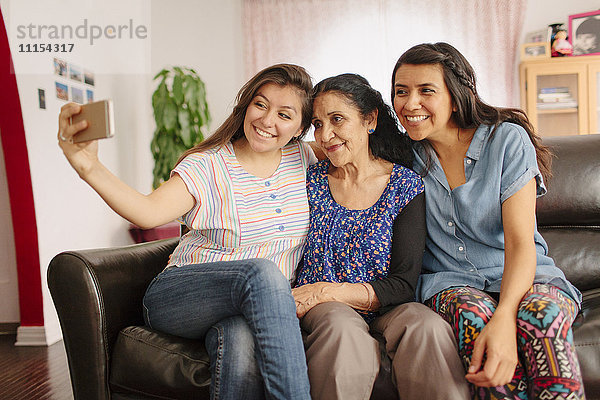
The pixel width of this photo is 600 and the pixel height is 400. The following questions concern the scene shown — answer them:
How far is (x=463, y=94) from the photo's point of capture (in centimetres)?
162

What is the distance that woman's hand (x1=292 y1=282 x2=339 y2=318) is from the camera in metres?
1.48

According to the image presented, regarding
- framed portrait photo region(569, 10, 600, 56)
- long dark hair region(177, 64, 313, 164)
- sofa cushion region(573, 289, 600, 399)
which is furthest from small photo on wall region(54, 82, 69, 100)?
framed portrait photo region(569, 10, 600, 56)

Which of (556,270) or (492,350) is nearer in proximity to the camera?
(492,350)

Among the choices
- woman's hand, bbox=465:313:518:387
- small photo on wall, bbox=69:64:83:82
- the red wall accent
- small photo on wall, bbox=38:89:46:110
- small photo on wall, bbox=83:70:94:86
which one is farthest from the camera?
small photo on wall, bbox=83:70:94:86

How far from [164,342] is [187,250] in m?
0.29

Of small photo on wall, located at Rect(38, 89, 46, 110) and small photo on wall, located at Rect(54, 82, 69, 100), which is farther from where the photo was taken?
small photo on wall, located at Rect(54, 82, 69, 100)

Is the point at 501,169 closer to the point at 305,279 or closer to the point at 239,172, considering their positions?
the point at 305,279

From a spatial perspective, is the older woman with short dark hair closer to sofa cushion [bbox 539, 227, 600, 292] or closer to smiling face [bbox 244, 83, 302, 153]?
smiling face [bbox 244, 83, 302, 153]

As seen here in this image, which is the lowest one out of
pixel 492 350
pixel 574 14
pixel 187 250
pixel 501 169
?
pixel 492 350

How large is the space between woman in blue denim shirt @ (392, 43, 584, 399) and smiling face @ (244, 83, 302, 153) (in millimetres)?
331

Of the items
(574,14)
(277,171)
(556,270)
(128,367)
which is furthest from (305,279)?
(574,14)

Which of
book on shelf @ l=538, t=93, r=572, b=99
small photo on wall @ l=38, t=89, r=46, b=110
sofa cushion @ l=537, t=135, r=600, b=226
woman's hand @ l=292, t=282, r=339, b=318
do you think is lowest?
woman's hand @ l=292, t=282, r=339, b=318

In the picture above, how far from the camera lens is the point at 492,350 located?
117 cm

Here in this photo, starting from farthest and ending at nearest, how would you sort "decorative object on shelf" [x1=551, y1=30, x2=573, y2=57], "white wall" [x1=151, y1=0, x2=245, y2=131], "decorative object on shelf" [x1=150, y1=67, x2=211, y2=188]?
"white wall" [x1=151, y1=0, x2=245, y2=131] → "decorative object on shelf" [x1=551, y1=30, x2=573, y2=57] → "decorative object on shelf" [x1=150, y1=67, x2=211, y2=188]
